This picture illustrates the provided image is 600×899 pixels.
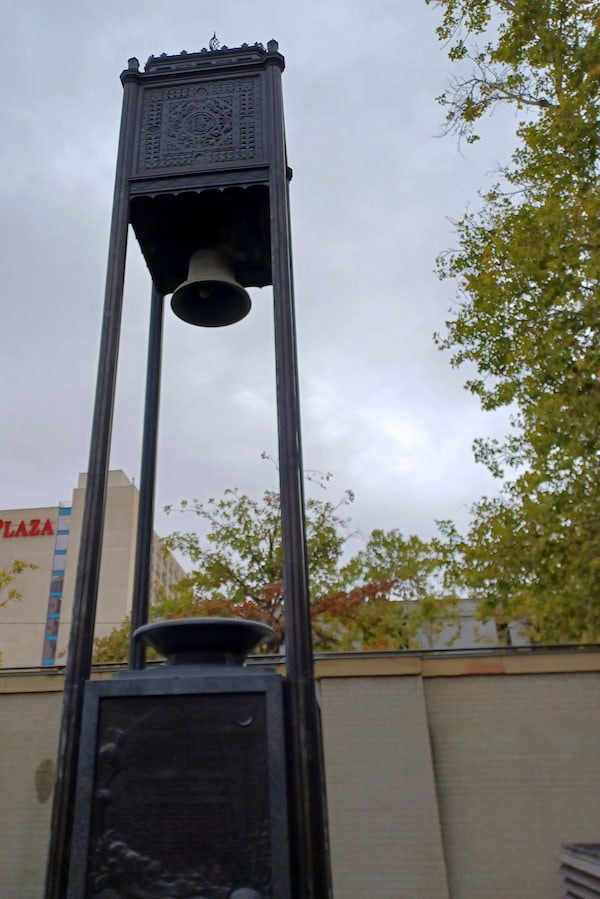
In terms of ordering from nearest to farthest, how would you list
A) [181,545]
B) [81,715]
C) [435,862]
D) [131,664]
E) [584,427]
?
[81,715], [131,664], [435,862], [584,427], [181,545]

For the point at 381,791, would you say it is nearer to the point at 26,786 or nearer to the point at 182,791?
the point at 26,786

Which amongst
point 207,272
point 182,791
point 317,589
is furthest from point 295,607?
point 317,589

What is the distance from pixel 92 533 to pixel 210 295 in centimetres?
163

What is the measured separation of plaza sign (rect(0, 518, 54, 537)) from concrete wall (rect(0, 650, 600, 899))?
102 ft

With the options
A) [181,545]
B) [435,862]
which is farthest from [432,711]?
[181,545]

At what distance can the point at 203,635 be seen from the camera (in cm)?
253

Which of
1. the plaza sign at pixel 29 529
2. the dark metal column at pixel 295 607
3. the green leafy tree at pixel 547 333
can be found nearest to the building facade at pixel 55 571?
the plaza sign at pixel 29 529

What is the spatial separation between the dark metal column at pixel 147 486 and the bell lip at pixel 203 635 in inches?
26.9

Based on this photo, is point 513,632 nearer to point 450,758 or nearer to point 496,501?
point 496,501

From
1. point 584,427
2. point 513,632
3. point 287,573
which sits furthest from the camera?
point 513,632

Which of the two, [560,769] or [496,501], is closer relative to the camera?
[560,769]

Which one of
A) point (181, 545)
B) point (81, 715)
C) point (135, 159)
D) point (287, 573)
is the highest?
point (181, 545)

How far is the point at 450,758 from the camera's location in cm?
543

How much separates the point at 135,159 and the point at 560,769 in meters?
5.60
